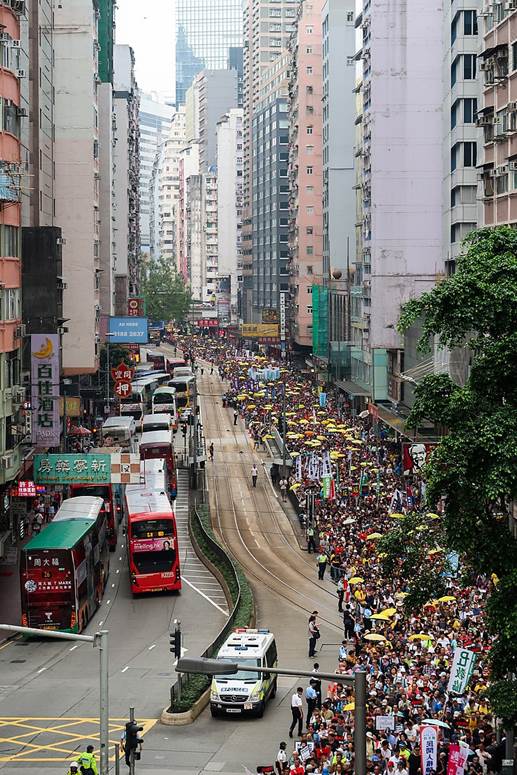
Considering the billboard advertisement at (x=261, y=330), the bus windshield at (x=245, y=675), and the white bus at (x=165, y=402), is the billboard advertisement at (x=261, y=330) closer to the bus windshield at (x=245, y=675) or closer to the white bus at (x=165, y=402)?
the white bus at (x=165, y=402)

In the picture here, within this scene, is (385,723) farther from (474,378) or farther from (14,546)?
(14,546)

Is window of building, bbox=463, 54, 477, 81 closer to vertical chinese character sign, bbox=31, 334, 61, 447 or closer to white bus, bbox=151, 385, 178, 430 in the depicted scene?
vertical chinese character sign, bbox=31, 334, 61, 447

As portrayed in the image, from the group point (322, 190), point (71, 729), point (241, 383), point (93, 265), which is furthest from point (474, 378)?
point (322, 190)

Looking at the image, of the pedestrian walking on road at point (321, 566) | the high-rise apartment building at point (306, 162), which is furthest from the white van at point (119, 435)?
the high-rise apartment building at point (306, 162)

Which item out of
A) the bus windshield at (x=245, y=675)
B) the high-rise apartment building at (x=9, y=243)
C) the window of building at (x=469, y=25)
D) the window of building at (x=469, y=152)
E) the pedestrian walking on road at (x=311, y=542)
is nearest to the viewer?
the bus windshield at (x=245, y=675)

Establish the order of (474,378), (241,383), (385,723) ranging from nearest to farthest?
(474,378) → (385,723) → (241,383)

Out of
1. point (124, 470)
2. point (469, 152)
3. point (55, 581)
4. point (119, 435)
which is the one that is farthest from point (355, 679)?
point (119, 435)
